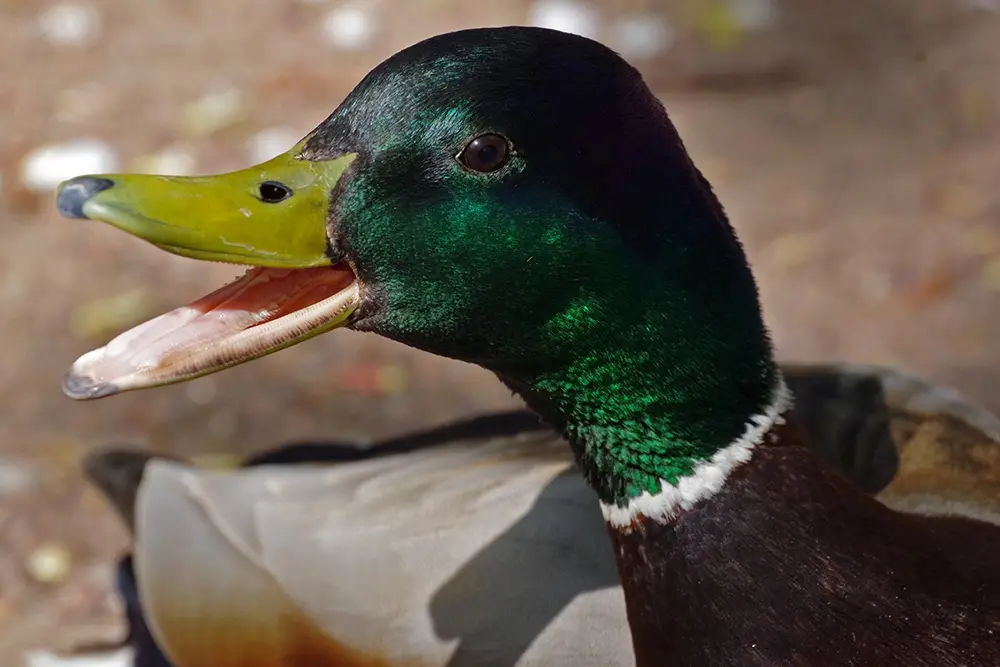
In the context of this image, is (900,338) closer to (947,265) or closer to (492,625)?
(947,265)

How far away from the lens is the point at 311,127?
3.96 meters

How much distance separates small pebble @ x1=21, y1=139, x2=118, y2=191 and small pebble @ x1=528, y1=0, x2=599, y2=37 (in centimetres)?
142

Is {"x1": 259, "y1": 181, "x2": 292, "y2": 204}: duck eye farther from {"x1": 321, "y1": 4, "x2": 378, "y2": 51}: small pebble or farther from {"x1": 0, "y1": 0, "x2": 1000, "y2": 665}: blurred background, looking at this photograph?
{"x1": 321, "y1": 4, "x2": 378, "y2": 51}: small pebble

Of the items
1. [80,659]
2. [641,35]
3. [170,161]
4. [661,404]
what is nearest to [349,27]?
[170,161]

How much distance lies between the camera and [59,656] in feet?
8.23

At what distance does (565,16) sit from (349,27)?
0.73 meters

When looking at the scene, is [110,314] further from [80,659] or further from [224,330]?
[224,330]

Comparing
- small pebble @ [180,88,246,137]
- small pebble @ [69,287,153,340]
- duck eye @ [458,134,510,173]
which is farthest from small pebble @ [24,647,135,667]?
small pebble @ [180,88,246,137]

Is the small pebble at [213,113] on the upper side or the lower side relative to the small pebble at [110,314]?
upper

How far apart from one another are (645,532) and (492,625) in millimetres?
374

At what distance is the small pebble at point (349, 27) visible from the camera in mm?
4336

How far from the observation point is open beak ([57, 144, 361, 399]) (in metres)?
1.19

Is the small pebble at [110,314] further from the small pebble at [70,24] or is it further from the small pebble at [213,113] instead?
the small pebble at [70,24]

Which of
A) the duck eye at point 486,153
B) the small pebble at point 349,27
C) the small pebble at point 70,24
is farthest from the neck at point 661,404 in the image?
the small pebble at point 70,24
